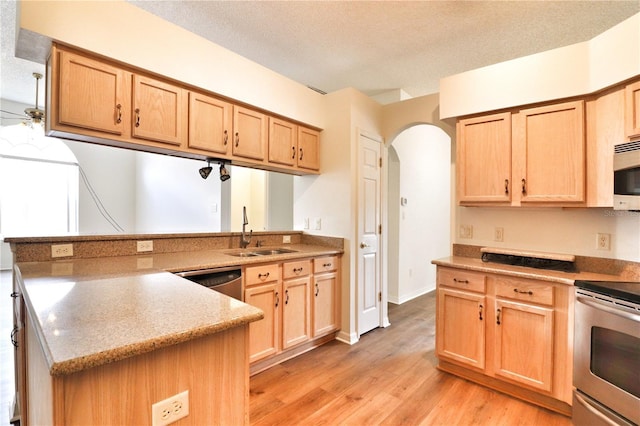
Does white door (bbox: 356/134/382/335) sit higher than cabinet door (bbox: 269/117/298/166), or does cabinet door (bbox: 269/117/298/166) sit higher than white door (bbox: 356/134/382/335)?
cabinet door (bbox: 269/117/298/166)

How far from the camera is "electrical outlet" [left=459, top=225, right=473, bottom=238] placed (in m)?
2.84

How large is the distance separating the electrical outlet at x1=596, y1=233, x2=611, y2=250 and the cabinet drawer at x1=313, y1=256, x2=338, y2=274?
209 centimetres

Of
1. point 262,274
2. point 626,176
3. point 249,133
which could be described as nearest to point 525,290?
point 626,176

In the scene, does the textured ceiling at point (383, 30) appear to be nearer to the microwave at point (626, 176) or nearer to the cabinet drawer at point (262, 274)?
the microwave at point (626, 176)

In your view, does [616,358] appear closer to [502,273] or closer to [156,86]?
[502,273]

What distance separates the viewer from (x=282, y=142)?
3.01 metres

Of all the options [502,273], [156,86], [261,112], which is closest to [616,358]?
[502,273]

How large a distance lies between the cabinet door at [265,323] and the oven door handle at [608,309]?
2086 mm

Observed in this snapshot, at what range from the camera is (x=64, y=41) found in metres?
1.77

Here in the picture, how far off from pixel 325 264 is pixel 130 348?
231 cm

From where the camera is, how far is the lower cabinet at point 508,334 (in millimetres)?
1993

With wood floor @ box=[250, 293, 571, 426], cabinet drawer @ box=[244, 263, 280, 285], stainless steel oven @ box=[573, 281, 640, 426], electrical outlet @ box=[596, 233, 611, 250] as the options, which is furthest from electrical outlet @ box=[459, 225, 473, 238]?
cabinet drawer @ box=[244, 263, 280, 285]

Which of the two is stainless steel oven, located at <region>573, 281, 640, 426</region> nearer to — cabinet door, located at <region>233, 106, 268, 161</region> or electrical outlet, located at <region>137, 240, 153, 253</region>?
cabinet door, located at <region>233, 106, 268, 161</region>

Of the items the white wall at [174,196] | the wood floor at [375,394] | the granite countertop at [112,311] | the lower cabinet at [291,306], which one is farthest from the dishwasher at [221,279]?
the white wall at [174,196]
